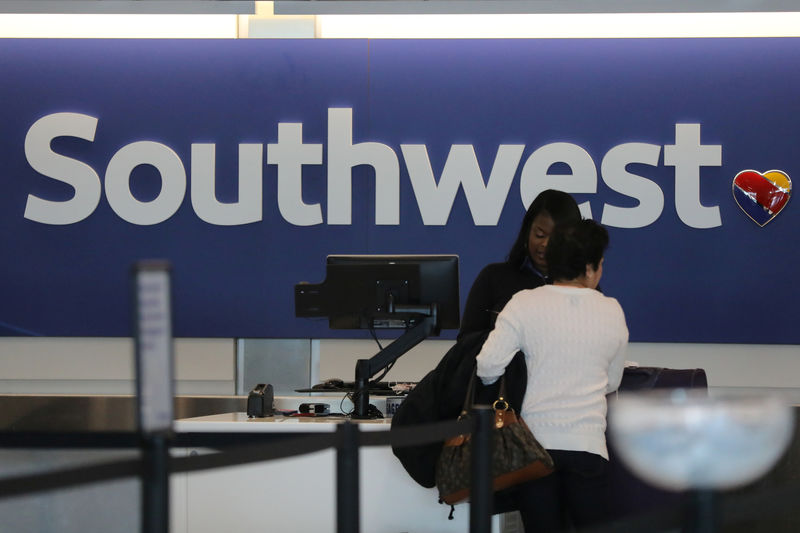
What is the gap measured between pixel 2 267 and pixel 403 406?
9.94ft

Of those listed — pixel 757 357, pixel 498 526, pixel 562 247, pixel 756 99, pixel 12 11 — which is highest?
pixel 12 11

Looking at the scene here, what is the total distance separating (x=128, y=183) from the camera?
186 inches

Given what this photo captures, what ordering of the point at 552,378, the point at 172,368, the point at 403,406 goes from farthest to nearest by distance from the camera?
the point at 403,406, the point at 552,378, the point at 172,368

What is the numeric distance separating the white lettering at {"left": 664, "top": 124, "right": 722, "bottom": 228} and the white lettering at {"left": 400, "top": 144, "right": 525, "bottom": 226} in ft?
2.54

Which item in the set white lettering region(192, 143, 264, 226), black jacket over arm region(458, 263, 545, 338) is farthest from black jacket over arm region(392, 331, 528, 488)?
white lettering region(192, 143, 264, 226)

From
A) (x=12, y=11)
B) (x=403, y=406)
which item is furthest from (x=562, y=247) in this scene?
(x=12, y=11)

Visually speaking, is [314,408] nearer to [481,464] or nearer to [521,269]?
[521,269]

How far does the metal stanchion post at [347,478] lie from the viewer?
1.52 m

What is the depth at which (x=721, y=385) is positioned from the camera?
4.65 m

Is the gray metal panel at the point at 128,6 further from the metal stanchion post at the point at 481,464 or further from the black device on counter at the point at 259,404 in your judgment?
the metal stanchion post at the point at 481,464

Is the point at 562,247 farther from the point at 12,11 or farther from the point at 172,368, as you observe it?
the point at 12,11

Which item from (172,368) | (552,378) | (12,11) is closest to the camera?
(172,368)

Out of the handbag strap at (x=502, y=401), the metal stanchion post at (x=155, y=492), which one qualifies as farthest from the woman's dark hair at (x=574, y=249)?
the metal stanchion post at (x=155, y=492)

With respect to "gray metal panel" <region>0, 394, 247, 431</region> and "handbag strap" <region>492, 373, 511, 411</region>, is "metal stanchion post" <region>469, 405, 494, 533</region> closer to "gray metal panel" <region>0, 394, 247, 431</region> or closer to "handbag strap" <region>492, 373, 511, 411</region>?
"handbag strap" <region>492, 373, 511, 411</region>
